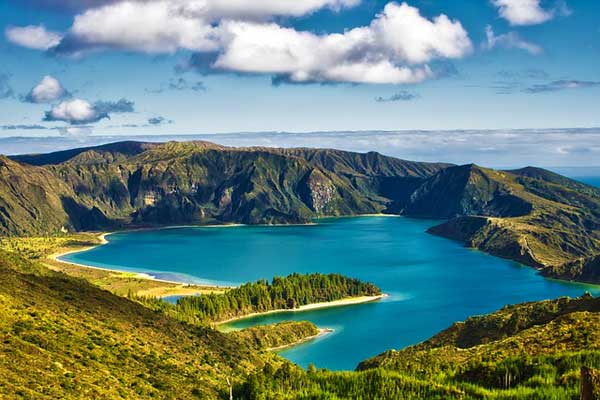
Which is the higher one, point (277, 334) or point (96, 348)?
point (96, 348)

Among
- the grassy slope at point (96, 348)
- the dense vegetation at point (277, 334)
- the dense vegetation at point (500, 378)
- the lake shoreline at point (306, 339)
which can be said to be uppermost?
the dense vegetation at point (500, 378)

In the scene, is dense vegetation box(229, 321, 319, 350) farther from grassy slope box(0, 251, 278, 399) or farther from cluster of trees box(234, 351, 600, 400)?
cluster of trees box(234, 351, 600, 400)

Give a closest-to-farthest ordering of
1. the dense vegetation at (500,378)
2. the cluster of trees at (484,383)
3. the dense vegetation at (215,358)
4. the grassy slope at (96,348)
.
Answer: the cluster of trees at (484,383) < the dense vegetation at (500,378) < the dense vegetation at (215,358) < the grassy slope at (96,348)

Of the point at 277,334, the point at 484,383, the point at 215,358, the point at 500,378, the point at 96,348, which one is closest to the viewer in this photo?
the point at 500,378

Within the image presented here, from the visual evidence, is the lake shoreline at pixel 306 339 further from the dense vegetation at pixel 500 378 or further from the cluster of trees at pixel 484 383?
the cluster of trees at pixel 484 383

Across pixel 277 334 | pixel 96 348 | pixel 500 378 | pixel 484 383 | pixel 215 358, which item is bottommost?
pixel 277 334

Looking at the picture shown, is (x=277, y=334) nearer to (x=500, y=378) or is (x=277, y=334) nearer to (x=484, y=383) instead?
(x=484, y=383)

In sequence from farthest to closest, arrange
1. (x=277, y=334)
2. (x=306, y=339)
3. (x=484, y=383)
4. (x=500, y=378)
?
(x=306, y=339) → (x=277, y=334) → (x=484, y=383) → (x=500, y=378)

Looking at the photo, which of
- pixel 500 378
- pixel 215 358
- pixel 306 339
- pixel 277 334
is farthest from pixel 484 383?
pixel 306 339

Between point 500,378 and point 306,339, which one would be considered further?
point 306,339

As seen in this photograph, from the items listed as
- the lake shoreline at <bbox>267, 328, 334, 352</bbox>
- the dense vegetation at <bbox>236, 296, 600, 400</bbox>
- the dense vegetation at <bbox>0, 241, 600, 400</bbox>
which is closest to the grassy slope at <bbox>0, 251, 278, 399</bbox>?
the dense vegetation at <bbox>0, 241, 600, 400</bbox>

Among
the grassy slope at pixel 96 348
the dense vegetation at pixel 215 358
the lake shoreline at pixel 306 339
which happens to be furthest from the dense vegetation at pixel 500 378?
the lake shoreline at pixel 306 339
